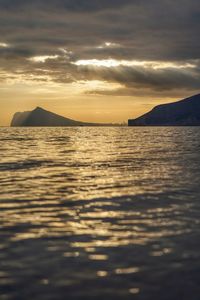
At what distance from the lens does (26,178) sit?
3000 centimetres

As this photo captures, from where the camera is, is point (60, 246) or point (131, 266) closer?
point (131, 266)

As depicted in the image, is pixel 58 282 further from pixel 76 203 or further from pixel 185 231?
pixel 76 203

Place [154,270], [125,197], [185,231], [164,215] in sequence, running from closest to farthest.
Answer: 1. [154,270]
2. [185,231]
3. [164,215]
4. [125,197]

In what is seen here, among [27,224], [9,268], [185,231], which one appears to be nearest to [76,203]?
[27,224]

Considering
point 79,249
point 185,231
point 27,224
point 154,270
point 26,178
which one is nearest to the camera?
point 154,270

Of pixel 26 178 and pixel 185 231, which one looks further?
pixel 26 178

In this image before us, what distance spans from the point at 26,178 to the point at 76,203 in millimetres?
11001

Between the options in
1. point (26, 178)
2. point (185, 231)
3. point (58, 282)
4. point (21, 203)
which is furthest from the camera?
point (26, 178)

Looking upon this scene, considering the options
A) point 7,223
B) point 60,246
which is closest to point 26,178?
point 7,223

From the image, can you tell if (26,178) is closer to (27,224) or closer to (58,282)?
(27,224)

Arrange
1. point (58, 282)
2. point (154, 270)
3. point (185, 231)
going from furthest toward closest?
1. point (185, 231)
2. point (154, 270)
3. point (58, 282)

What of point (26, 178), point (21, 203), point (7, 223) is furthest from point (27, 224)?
point (26, 178)

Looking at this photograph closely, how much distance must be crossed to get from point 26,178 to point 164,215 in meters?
15.4

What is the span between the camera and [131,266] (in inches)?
420
